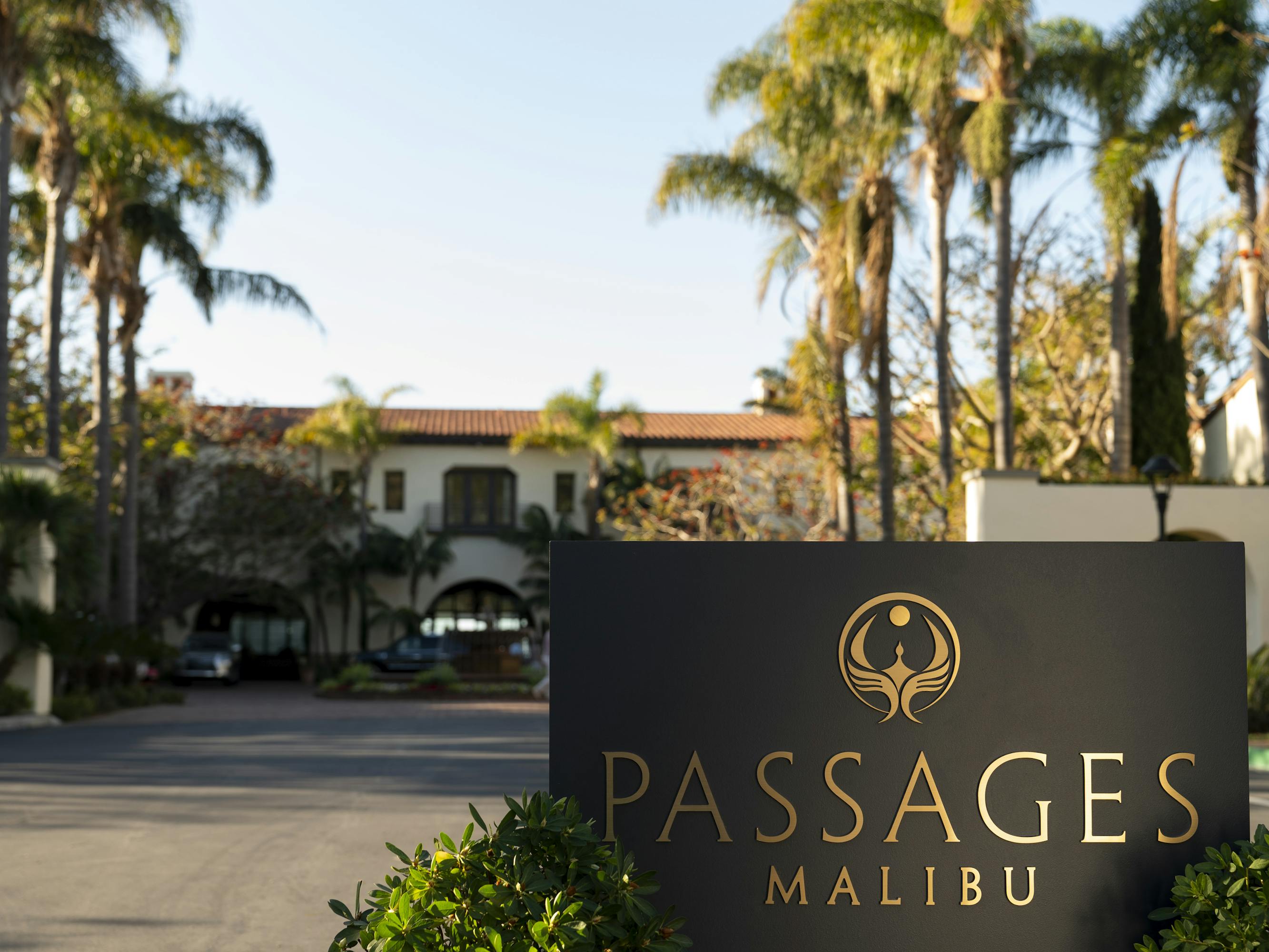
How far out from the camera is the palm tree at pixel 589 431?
1458 inches

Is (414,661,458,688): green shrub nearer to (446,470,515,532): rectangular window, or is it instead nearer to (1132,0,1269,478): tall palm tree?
(446,470,515,532): rectangular window

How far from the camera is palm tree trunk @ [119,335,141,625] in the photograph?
951 inches

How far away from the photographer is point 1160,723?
13.9 feet

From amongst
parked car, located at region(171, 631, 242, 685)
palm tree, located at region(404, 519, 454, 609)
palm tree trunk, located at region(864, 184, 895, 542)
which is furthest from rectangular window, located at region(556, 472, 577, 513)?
palm tree trunk, located at region(864, 184, 895, 542)

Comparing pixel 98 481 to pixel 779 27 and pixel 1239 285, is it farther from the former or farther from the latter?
pixel 1239 285

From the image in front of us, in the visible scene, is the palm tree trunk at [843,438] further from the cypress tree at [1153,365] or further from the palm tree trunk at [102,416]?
the palm tree trunk at [102,416]

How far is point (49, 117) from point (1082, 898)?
70.0ft

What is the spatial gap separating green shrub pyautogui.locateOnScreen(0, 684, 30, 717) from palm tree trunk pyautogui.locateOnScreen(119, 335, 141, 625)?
5307mm

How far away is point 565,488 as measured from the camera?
4072 cm

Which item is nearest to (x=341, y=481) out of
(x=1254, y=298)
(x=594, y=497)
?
(x=594, y=497)

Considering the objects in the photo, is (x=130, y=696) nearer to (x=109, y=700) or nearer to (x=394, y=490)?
(x=109, y=700)

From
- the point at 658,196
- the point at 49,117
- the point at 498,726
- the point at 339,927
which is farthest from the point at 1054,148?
the point at 339,927

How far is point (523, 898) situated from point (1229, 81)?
1960 centimetres

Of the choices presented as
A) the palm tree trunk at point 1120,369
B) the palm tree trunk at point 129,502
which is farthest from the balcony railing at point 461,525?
the palm tree trunk at point 1120,369
